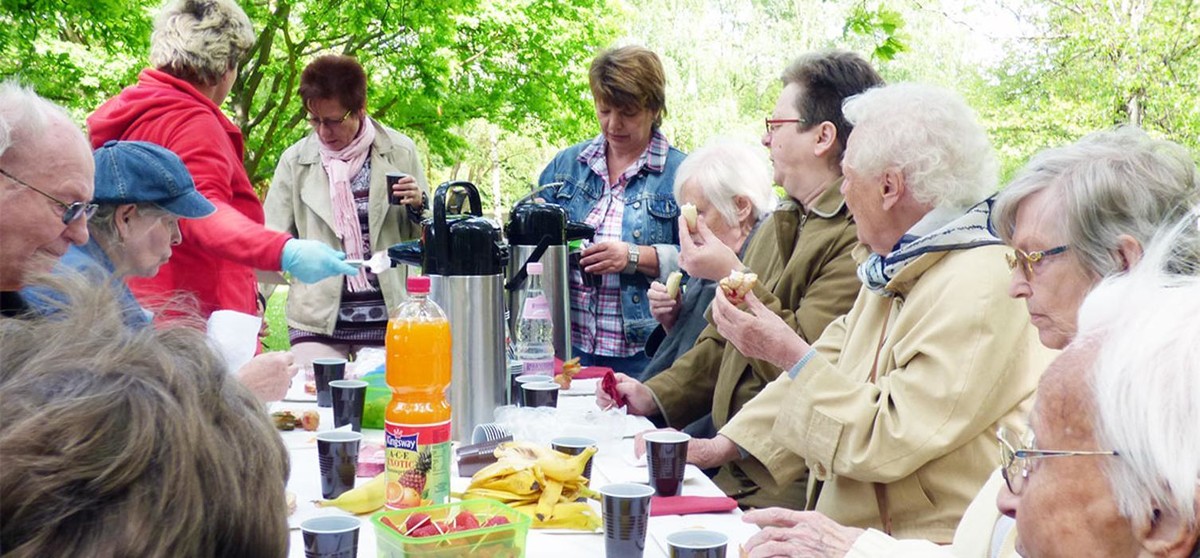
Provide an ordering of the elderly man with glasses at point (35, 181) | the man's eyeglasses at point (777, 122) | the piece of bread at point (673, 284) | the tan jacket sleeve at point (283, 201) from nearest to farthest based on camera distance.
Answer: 1. the elderly man with glasses at point (35, 181)
2. the man's eyeglasses at point (777, 122)
3. the piece of bread at point (673, 284)
4. the tan jacket sleeve at point (283, 201)

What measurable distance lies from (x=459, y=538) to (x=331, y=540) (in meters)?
0.24

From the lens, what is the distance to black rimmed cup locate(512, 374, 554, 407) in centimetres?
301

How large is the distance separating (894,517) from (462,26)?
859 centimetres

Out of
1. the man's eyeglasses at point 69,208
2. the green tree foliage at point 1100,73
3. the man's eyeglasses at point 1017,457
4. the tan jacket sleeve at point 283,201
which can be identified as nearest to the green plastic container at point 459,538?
the man's eyeglasses at point 1017,457

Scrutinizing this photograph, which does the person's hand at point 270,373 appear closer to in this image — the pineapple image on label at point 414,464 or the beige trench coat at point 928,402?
the pineapple image on label at point 414,464

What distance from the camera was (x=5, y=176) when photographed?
7.77 ft

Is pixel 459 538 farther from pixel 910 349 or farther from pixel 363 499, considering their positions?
pixel 910 349

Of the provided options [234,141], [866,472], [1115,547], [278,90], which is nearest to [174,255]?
[234,141]

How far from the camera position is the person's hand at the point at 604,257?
4.11 m

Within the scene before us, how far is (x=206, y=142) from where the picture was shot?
11.8 feet

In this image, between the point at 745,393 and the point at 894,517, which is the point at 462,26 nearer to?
the point at 745,393

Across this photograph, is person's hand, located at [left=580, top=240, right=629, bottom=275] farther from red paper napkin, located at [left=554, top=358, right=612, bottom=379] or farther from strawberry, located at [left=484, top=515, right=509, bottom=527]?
strawberry, located at [left=484, top=515, right=509, bottom=527]

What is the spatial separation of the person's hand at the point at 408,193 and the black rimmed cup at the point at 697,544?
311cm

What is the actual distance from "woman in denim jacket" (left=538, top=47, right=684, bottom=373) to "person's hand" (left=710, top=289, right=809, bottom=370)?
4.50ft
